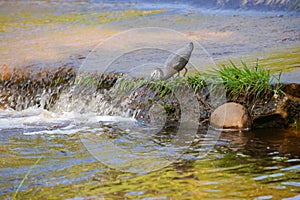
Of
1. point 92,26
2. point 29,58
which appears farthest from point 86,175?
point 92,26

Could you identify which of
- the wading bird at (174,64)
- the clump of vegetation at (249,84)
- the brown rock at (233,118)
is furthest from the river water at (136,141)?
the wading bird at (174,64)

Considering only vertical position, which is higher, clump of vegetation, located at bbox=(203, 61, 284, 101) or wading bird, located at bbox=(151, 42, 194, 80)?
wading bird, located at bbox=(151, 42, 194, 80)

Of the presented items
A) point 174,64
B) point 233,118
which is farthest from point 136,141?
point 174,64

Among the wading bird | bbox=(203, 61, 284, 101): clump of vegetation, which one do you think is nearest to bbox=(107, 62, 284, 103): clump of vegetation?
bbox=(203, 61, 284, 101): clump of vegetation

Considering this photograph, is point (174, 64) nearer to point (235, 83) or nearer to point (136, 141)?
point (235, 83)

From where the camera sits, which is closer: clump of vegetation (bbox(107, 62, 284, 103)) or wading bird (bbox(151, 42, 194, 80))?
clump of vegetation (bbox(107, 62, 284, 103))

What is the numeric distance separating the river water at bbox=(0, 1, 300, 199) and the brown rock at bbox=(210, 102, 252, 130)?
15 cm

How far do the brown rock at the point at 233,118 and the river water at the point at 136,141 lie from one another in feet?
0.49

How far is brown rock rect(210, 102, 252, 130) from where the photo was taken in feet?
20.5

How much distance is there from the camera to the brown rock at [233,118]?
6.26m

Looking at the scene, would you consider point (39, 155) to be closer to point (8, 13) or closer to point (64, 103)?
point (64, 103)

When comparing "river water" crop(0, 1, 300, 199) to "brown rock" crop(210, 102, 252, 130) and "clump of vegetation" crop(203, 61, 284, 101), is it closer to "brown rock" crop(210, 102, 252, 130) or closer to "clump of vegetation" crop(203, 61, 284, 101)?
"brown rock" crop(210, 102, 252, 130)

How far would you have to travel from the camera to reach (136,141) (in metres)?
5.94

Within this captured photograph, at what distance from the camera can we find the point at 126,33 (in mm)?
10125
